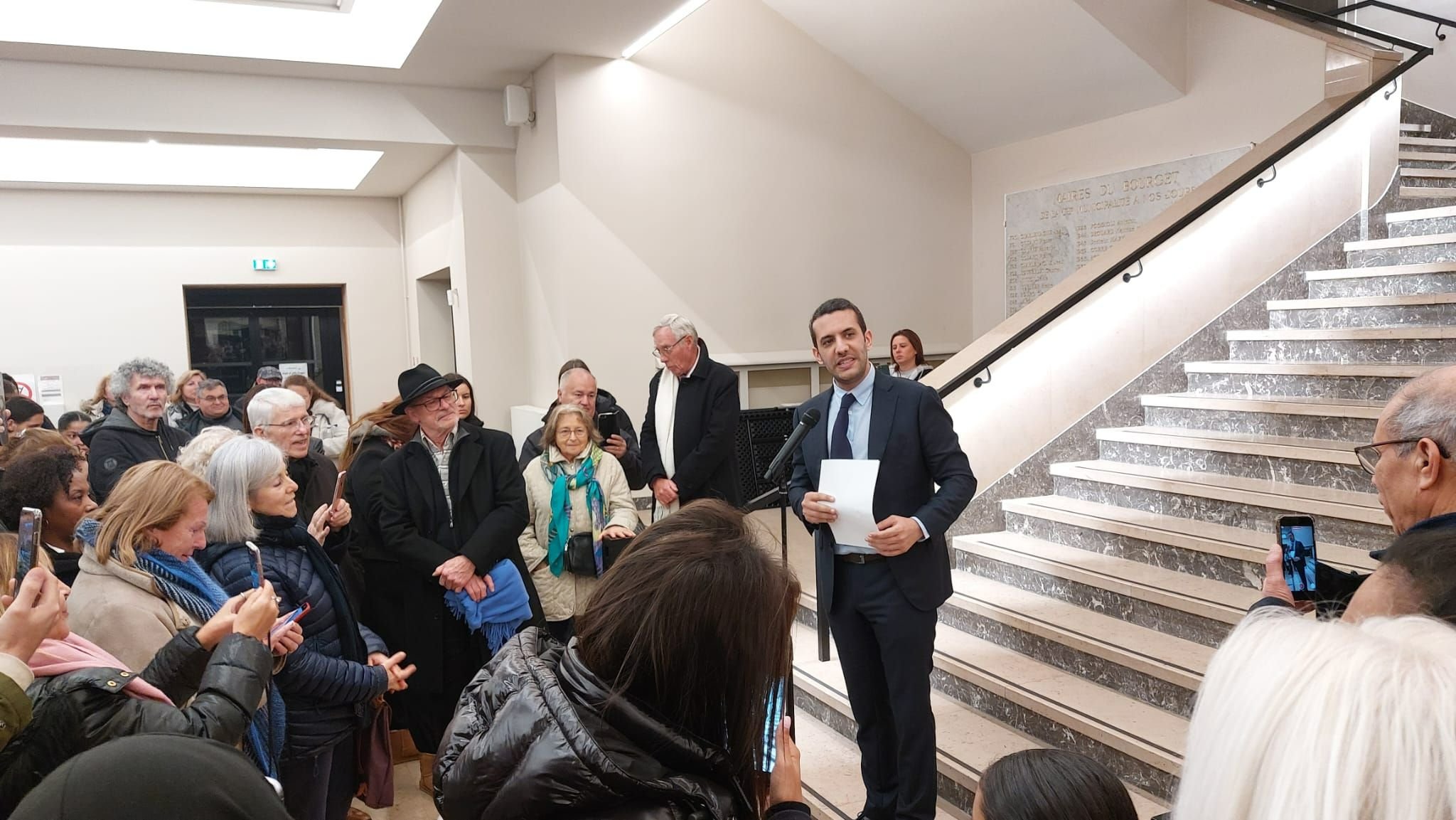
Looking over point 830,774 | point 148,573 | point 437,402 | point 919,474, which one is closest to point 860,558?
point 919,474

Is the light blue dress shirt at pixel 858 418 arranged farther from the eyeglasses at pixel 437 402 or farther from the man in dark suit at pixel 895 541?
the eyeglasses at pixel 437 402

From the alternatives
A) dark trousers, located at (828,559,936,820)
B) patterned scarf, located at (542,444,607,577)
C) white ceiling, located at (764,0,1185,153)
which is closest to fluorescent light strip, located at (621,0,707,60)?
white ceiling, located at (764,0,1185,153)

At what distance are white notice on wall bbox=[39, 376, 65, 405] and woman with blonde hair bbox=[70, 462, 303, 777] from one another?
7.22 meters

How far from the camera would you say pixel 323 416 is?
544cm

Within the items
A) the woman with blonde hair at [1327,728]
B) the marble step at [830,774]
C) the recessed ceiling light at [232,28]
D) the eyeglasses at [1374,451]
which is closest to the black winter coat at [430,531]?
the marble step at [830,774]

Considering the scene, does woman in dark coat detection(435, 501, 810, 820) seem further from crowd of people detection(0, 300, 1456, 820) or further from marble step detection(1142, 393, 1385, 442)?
marble step detection(1142, 393, 1385, 442)

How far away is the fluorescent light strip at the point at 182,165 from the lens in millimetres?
7488

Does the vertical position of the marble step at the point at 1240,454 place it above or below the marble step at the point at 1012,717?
above

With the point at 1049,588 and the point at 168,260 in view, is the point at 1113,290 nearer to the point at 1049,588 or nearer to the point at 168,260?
the point at 1049,588

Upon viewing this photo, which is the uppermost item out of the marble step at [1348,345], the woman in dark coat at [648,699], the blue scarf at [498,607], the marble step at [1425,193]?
the marble step at [1425,193]

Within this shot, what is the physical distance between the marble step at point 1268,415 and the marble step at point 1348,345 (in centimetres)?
35

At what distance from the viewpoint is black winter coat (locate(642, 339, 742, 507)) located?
4.09 m

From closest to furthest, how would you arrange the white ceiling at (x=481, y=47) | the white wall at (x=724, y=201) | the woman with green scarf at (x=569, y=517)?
the woman with green scarf at (x=569, y=517) → the white ceiling at (x=481, y=47) → the white wall at (x=724, y=201)

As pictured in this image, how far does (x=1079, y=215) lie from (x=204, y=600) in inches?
277
